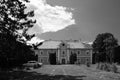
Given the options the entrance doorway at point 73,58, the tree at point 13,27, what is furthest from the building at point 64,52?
the tree at point 13,27

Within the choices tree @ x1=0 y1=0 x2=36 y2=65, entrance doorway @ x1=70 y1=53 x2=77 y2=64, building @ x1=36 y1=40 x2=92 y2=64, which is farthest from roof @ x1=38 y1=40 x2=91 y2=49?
tree @ x1=0 y1=0 x2=36 y2=65

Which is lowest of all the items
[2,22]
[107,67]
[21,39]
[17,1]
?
[107,67]

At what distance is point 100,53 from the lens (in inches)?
3241

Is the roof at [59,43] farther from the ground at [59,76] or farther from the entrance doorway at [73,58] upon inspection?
the ground at [59,76]

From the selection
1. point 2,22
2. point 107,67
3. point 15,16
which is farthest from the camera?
point 107,67

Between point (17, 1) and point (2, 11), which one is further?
point (17, 1)

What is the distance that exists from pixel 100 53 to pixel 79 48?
1107 centimetres

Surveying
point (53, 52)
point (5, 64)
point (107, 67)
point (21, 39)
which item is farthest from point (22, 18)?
point (53, 52)

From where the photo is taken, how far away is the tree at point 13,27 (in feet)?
74.8

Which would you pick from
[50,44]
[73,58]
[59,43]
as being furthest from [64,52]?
[50,44]

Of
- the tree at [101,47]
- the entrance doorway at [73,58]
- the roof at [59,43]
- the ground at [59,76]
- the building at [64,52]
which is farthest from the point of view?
the tree at [101,47]

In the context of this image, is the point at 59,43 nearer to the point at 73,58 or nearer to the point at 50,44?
the point at 50,44

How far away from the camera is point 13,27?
23.8 meters

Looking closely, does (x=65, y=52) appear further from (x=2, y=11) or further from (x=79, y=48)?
(x=2, y=11)
